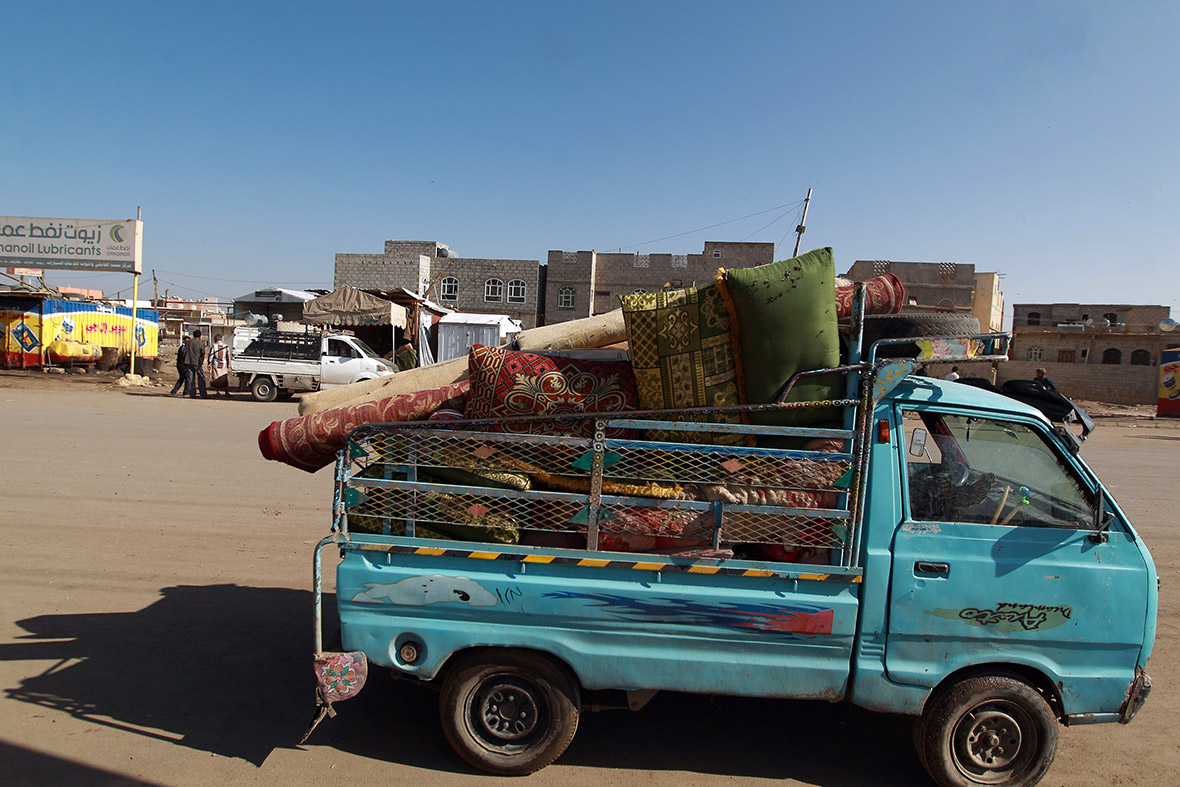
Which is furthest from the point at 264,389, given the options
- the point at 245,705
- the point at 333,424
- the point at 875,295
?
the point at 875,295

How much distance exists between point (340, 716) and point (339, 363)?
16.9 meters

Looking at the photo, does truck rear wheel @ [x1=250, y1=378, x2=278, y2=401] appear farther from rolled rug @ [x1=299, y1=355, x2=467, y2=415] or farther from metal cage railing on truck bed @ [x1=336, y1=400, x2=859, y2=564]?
metal cage railing on truck bed @ [x1=336, y1=400, x2=859, y2=564]

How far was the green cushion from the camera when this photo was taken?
9.98 feet

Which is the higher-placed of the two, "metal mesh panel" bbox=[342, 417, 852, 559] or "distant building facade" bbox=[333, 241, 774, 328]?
"distant building facade" bbox=[333, 241, 774, 328]

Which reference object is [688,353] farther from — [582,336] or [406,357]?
[406,357]

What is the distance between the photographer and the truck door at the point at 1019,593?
298 cm

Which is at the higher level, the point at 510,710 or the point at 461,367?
the point at 461,367

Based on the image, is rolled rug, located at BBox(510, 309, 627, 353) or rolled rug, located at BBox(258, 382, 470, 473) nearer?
rolled rug, located at BBox(258, 382, 470, 473)

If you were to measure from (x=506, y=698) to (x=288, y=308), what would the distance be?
38.4m

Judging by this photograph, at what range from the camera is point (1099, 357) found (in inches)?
1592

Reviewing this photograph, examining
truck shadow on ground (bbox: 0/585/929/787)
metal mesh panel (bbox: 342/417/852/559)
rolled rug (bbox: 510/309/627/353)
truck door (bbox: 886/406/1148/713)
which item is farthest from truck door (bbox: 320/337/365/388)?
truck door (bbox: 886/406/1148/713)

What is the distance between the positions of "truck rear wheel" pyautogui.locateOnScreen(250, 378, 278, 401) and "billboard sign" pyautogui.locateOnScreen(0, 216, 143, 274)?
8.27 meters

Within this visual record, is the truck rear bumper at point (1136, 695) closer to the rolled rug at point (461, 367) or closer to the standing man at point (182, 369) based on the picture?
the rolled rug at point (461, 367)

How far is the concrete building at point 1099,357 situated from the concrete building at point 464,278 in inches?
986
